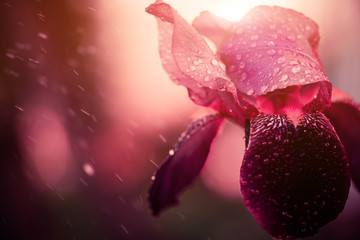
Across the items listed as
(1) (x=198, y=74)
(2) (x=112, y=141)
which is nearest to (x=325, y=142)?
(1) (x=198, y=74)

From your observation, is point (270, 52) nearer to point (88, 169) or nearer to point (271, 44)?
point (271, 44)

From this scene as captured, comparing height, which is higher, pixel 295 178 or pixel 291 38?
pixel 291 38

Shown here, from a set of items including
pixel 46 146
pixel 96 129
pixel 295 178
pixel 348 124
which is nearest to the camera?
pixel 295 178

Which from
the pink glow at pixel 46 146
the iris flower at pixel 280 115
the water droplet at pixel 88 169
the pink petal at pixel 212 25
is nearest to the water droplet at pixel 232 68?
the iris flower at pixel 280 115

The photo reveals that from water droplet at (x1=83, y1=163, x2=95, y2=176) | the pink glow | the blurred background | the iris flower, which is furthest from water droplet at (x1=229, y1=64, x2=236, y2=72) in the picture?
water droplet at (x1=83, y1=163, x2=95, y2=176)

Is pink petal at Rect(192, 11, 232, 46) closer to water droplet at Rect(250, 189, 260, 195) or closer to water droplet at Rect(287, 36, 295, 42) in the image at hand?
water droplet at Rect(287, 36, 295, 42)

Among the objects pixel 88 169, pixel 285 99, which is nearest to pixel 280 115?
pixel 285 99

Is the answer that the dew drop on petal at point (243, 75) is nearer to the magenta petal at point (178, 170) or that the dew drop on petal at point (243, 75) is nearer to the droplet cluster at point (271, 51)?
the droplet cluster at point (271, 51)
